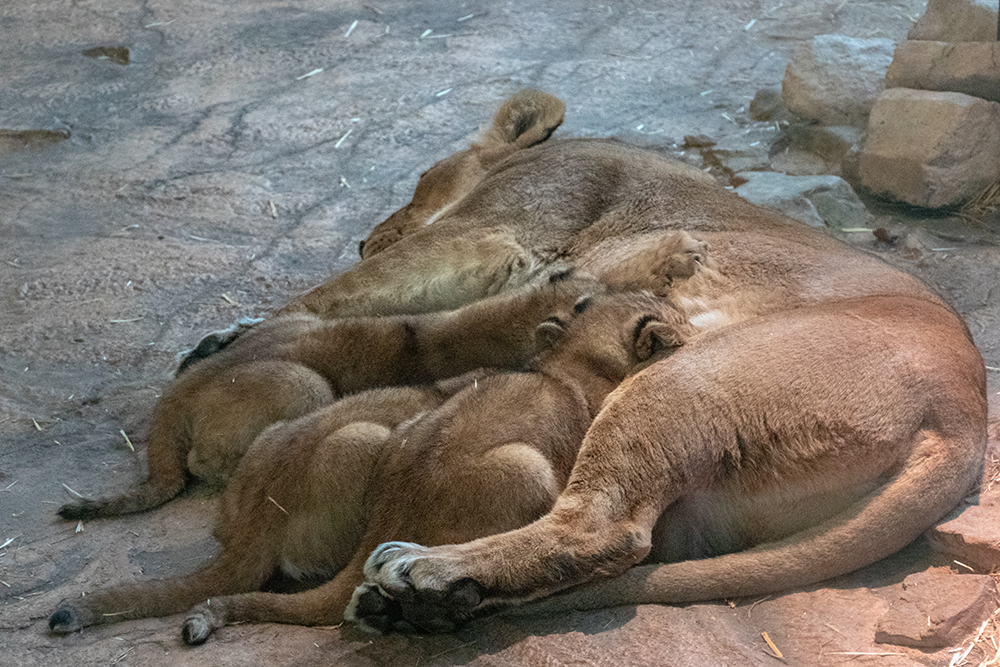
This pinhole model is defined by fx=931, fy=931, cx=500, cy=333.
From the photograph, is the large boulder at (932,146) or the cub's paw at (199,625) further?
the large boulder at (932,146)

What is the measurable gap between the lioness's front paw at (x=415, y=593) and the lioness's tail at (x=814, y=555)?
0.20 m

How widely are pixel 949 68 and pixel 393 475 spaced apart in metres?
4.71

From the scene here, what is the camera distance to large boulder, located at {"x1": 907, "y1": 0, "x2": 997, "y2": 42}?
18.9 ft

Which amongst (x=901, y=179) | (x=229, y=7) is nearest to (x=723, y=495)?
(x=901, y=179)

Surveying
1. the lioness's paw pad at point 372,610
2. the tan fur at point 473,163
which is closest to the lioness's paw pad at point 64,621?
the lioness's paw pad at point 372,610

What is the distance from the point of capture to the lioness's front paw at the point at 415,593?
2.80 metres

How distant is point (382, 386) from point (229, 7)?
649 centimetres

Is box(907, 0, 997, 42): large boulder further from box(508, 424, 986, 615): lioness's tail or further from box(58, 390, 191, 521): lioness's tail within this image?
box(58, 390, 191, 521): lioness's tail

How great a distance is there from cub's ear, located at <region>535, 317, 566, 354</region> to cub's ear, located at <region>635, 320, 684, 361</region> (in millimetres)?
345

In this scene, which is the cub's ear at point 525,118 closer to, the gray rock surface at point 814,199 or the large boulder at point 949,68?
the gray rock surface at point 814,199

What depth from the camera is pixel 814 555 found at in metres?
2.97

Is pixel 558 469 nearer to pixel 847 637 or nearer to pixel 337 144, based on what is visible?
pixel 847 637

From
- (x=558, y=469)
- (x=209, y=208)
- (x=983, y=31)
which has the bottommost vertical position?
(x=209, y=208)

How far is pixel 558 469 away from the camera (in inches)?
128
